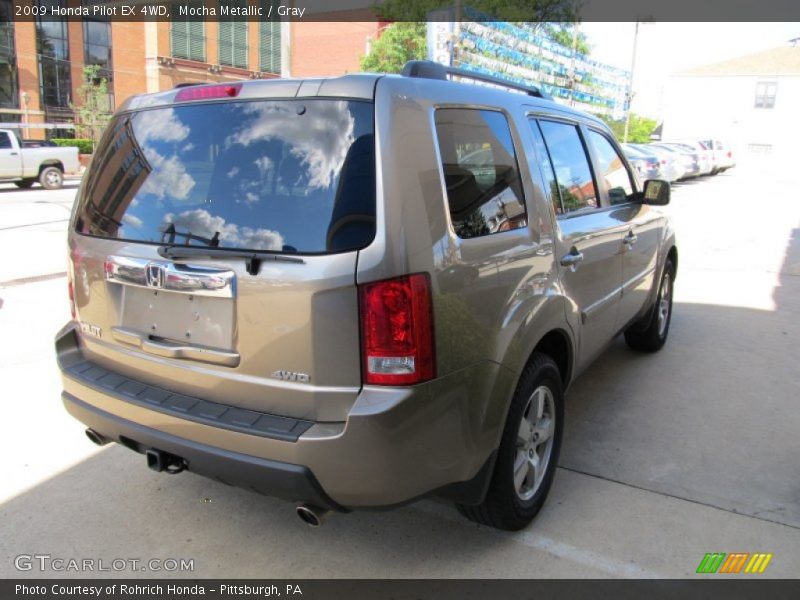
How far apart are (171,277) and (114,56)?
130ft

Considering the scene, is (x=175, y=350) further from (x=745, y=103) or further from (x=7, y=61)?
(x=745, y=103)

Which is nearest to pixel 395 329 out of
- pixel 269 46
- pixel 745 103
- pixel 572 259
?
pixel 572 259

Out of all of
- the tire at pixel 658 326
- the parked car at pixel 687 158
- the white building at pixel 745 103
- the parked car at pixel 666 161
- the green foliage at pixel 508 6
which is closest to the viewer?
the tire at pixel 658 326

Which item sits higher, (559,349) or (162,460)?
(559,349)

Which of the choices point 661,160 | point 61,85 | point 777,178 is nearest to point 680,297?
point 661,160

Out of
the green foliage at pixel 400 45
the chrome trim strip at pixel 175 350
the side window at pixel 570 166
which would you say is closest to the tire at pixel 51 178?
the green foliage at pixel 400 45

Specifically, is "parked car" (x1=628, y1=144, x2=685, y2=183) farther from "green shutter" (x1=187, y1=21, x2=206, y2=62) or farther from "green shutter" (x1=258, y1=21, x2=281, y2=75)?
"green shutter" (x1=187, y1=21, x2=206, y2=62)

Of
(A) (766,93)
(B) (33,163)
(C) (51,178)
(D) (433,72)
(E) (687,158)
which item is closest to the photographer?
(D) (433,72)

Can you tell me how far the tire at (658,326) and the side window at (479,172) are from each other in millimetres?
2849

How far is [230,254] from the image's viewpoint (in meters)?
2.28

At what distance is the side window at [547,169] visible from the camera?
311 cm

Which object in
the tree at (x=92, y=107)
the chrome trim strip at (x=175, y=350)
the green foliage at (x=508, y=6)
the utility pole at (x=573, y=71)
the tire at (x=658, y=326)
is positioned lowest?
the tire at (x=658, y=326)

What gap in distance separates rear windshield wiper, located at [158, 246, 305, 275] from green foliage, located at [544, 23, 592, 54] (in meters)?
32.6

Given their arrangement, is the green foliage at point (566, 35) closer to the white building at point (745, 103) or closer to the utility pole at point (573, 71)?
the utility pole at point (573, 71)
